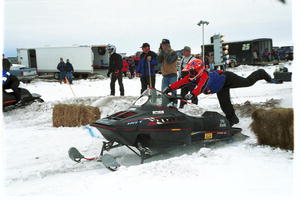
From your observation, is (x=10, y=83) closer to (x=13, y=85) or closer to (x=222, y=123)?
(x=13, y=85)

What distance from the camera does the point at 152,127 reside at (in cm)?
431

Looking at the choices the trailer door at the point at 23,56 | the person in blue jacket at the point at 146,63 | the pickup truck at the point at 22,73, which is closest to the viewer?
the person in blue jacket at the point at 146,63

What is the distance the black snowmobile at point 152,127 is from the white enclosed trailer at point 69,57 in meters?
18.5

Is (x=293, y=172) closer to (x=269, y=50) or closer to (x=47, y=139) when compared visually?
(x=47, y=139)

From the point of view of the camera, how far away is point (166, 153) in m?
4.64

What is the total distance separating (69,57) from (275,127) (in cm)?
2082

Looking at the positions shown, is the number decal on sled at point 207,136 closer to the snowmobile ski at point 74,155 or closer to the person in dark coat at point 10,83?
the snowmobile ski at point 74,155

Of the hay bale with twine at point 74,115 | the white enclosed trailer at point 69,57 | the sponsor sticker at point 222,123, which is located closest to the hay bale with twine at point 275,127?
the sponsor sticker at point 222,123

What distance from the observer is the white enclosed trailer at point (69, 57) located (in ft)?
74.6

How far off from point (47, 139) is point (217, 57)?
443 inches

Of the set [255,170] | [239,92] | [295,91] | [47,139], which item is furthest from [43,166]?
[239,92]

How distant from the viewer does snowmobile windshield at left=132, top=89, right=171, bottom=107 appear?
4.59 metres

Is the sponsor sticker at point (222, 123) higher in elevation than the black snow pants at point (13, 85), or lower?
lower

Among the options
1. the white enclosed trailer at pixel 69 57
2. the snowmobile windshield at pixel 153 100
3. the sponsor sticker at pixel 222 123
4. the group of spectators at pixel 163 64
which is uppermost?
the white enclosed trailer at pixel 69 57
